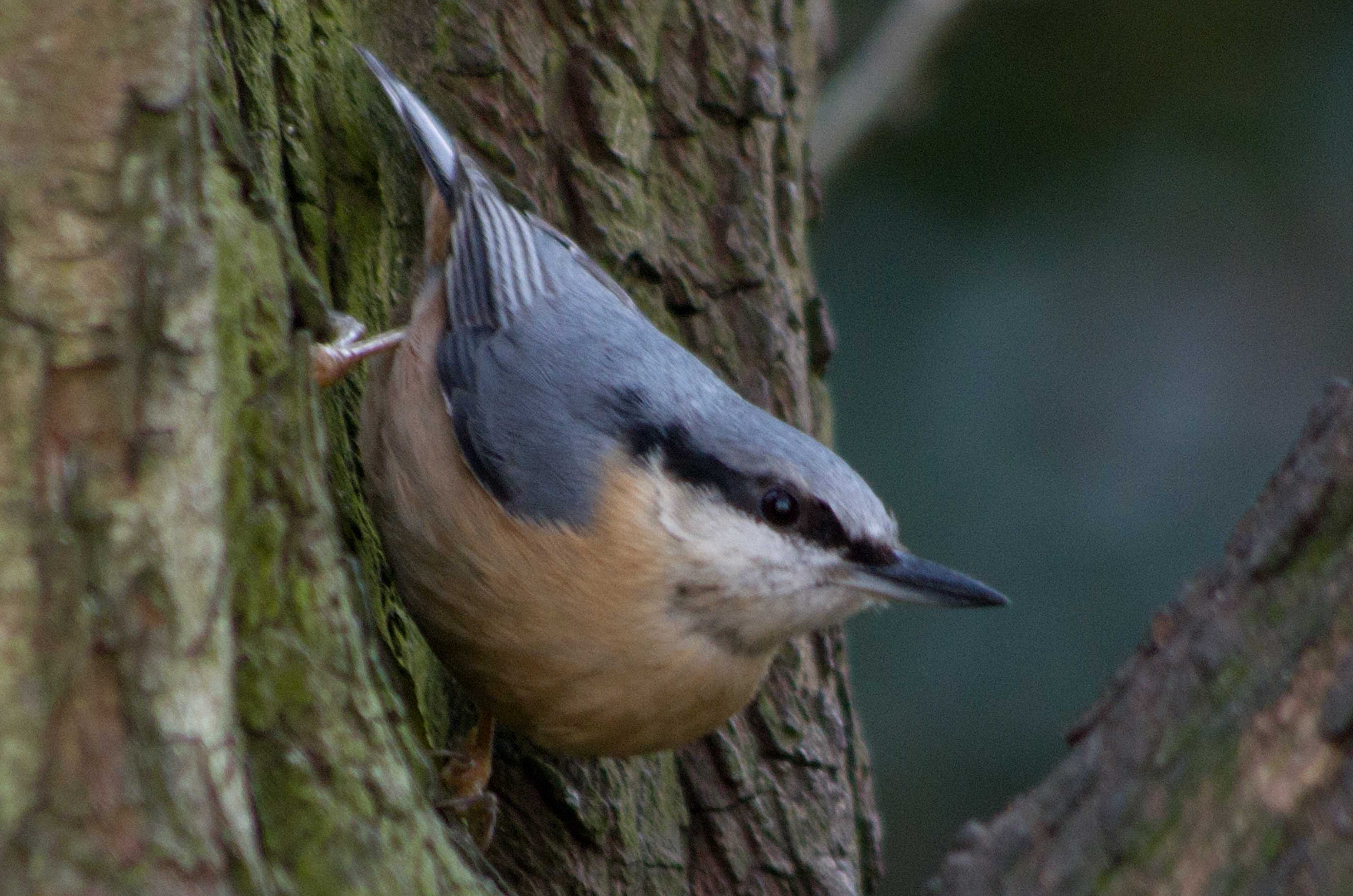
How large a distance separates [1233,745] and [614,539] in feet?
3.98

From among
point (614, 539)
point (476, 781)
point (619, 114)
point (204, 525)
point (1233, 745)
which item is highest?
point (1233, 745)

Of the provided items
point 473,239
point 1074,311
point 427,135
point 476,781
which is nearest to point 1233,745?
point 476,781

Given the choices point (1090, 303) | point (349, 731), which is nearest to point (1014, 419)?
point (1090, 303)

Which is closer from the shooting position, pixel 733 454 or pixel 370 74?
pixel 733 454

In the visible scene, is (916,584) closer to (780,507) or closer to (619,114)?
(780,507)

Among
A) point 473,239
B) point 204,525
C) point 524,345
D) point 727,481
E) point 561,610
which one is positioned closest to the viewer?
point 204,525

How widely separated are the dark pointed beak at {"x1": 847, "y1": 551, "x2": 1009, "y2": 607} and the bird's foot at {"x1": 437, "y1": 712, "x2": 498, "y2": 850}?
0.66 metres

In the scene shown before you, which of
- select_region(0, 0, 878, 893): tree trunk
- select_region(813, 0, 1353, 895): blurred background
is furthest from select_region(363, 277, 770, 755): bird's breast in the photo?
select_region(813, 0, 1353, 895): blurred background

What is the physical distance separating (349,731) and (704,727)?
90 cm

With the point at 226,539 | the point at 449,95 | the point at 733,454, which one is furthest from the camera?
the point at 449,95

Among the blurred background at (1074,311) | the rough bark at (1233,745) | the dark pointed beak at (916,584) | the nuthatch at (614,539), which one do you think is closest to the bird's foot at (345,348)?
the nuthatch at (614,539)

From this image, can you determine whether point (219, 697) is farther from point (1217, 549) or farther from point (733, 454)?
point (1217, 549)

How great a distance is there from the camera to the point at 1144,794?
1.42 metres

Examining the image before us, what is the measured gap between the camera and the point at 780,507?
2479 mm
